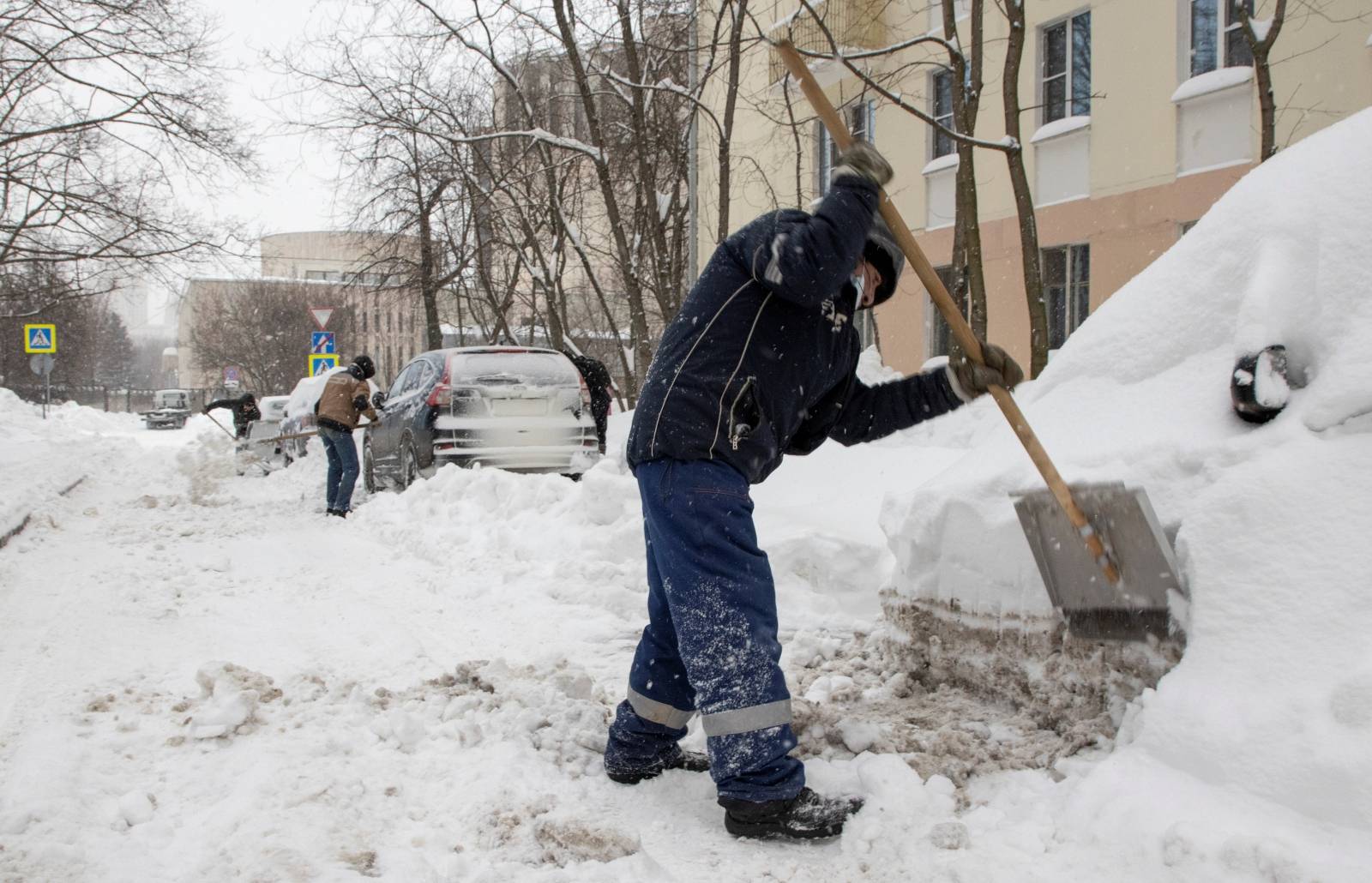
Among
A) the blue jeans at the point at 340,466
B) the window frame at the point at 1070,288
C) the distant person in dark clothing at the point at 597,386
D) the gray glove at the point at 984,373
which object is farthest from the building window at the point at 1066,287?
the gray glove at the point at 984,373

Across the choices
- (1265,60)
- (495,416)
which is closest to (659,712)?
(495,416)

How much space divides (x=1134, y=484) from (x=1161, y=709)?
61 centimetres

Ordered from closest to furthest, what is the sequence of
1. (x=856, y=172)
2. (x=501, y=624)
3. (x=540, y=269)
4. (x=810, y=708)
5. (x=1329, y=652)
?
(x=1329, y=652)
(x=856, y=172)
(x=810, y=708)
(x=501, y=624)
(x=540, y=269)

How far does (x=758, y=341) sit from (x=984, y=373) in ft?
2.31

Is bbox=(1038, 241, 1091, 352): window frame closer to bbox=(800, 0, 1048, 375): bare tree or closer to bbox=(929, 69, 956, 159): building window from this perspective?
bbox=(929, 69, 956, 159): building window

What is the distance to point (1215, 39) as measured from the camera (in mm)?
11672

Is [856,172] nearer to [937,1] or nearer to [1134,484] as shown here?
[1134,484]

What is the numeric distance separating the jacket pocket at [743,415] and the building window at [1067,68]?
1177 cm

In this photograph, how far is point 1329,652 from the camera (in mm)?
2191

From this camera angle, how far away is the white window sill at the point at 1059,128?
13219 millimetres

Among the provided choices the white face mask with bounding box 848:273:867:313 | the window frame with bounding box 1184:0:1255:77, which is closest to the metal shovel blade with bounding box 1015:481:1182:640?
the white face mask with bounding box 848:273:867:313

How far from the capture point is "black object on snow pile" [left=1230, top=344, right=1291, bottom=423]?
255 cm

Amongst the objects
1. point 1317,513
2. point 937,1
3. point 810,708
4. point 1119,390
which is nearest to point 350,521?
point 810,708

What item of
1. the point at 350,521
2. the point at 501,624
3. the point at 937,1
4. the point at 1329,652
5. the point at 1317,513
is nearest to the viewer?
the point at 1329,652
